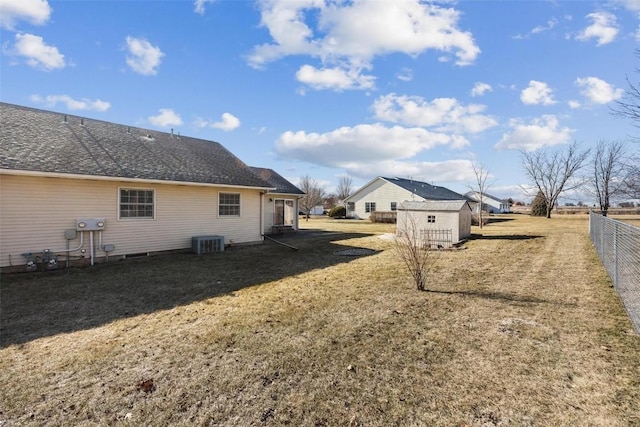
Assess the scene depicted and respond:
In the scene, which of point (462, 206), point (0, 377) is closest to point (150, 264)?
point (0, 377)

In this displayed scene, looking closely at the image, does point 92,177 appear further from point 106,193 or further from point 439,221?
point 439,221

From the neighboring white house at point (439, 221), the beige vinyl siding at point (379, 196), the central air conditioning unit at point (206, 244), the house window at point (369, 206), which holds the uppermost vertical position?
the beige vinyl siding at point (379, 196)

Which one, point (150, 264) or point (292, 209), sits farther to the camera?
point (292, 209)

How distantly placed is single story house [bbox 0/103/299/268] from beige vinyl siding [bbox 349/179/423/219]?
2368 centimetres

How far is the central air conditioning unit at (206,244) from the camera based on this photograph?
11870 mm

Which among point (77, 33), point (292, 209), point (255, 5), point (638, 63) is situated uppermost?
point (255, 5)

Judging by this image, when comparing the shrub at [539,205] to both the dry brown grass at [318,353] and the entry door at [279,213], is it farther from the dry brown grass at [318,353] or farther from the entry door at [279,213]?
the dry brown grass at [318,353]

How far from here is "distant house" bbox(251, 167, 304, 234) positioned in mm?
18781

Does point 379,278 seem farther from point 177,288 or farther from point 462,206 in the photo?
point 462,206

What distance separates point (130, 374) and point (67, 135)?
36.4 ft

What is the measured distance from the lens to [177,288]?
7129 millimetres

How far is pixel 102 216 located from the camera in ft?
32.8

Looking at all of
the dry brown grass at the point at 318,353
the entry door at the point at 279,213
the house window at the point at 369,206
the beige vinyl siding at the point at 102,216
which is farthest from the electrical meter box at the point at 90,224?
the house window at the point at 369,206

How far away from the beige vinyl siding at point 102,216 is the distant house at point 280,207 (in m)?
4.60
